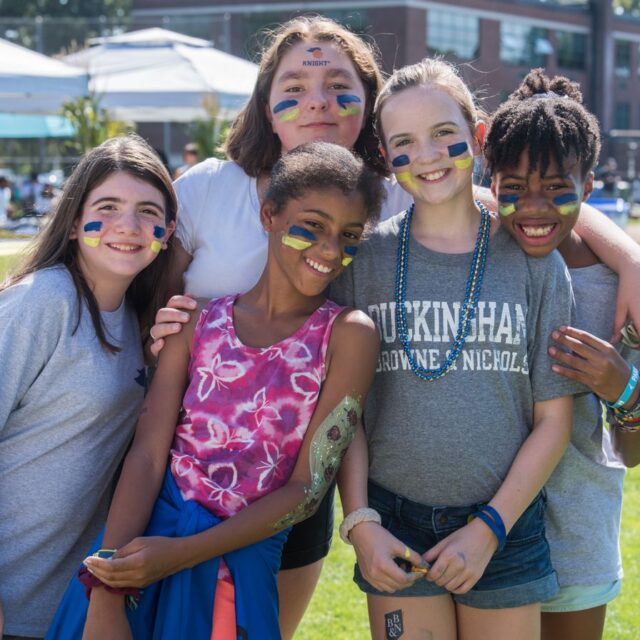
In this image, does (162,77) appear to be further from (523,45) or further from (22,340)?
(523,45)

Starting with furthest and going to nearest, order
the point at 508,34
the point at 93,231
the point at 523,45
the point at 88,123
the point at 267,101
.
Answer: the point at 523,45 → the point at 508,34 → the point at 88,123 → the point at 267,101 → the point at 93,231

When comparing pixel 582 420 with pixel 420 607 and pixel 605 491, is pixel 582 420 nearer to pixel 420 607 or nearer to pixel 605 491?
pixel 605 491

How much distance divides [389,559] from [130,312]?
1.13 meters

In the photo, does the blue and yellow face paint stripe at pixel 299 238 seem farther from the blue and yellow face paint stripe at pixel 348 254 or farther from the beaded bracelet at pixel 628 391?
the beaded bracelet at pixel 628 391

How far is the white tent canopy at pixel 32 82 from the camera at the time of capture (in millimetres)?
9219

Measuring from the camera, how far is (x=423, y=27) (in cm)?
4100

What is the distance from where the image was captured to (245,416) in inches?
97.8

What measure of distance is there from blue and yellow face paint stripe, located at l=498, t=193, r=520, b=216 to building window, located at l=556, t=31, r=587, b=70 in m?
48.4

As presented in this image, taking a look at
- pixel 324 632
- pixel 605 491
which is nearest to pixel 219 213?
pixel 605 491

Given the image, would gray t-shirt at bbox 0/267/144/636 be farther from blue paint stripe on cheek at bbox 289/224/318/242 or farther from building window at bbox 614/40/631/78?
building window at bbox 614/40/631/78

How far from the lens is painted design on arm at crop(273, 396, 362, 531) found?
247 cm

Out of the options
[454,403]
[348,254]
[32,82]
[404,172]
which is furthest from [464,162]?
[32,82]

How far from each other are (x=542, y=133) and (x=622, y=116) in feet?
172

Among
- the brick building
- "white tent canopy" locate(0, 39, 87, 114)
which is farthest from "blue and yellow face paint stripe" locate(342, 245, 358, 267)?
the brick building
